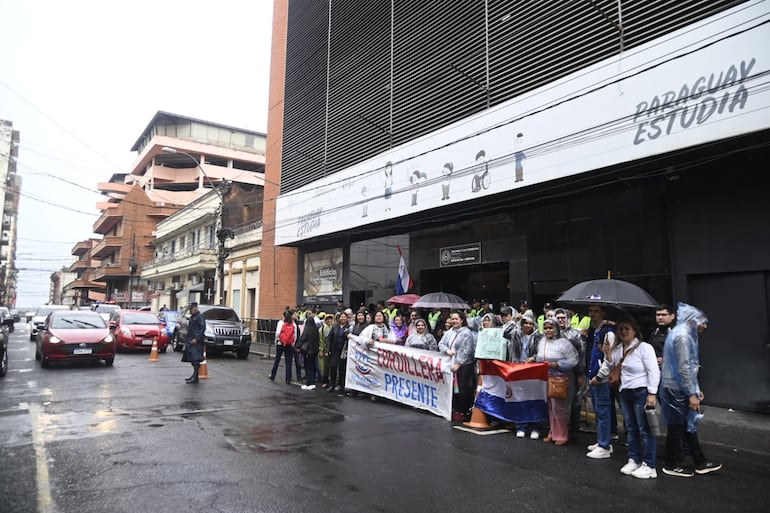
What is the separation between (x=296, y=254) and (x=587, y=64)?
16403mm

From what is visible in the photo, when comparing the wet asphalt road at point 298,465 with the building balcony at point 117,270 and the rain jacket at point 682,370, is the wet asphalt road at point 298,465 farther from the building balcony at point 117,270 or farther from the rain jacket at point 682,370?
the building balcony at point 117,270

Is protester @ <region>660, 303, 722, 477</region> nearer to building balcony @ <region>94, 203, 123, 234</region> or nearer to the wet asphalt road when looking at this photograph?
the wet asphalt road

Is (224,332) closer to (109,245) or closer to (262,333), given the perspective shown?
(262,333)

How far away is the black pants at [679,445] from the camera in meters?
5.76

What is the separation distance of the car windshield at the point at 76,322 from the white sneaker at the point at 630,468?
45.2 ft

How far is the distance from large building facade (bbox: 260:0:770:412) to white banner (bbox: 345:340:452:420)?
16.6 ft

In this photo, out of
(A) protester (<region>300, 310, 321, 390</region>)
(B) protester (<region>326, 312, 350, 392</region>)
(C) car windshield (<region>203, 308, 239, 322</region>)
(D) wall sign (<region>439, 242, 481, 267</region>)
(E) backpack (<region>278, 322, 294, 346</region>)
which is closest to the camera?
(B) protester (<region>326, 312, 350, 392</region>)

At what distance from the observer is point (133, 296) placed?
175 ft

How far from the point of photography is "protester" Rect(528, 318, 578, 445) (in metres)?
7.09

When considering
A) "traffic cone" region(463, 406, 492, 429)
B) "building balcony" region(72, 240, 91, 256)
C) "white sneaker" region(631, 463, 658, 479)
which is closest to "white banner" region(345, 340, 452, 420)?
"traffic cone" region(463, 406, 492, 429)

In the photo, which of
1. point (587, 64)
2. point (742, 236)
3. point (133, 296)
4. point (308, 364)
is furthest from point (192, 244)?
point (742, 236)

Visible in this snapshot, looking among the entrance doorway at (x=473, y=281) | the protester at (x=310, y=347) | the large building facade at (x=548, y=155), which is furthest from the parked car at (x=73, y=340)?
the entrance doorway at (x=473, y=281)

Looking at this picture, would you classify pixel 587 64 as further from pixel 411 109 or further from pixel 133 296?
pixel 133 296

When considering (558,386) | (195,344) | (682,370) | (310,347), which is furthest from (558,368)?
(195,344)
